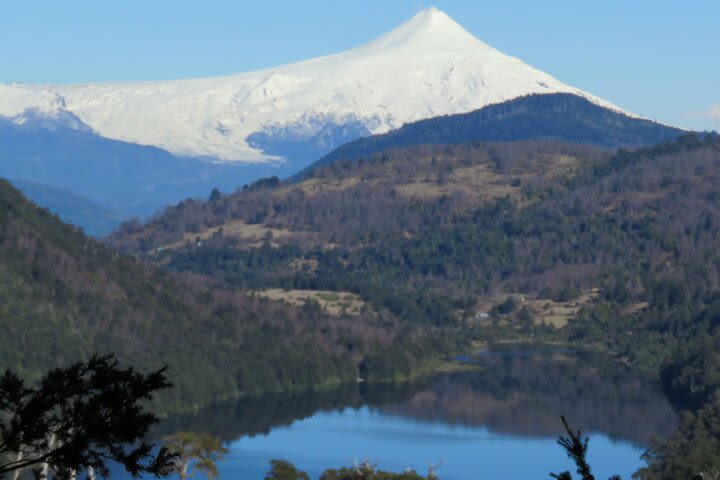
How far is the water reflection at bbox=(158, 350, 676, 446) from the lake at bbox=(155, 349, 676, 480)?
77mm

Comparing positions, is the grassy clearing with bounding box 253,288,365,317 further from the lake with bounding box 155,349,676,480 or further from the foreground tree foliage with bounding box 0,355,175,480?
the foreground tree foliage with bounding box 0,355,175,480

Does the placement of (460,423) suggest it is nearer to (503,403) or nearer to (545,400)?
(503,403)

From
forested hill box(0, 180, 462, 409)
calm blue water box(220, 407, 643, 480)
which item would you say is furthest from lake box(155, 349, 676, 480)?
forested hill box(0, 180, 462, 409)

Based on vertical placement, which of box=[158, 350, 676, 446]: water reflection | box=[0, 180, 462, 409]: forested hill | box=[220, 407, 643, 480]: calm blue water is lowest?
box=[220, 407, 643, 480]: calm blue water

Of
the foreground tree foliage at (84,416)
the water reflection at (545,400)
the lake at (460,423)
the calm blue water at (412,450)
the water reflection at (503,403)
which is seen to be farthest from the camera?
the water reflection at (545,400)

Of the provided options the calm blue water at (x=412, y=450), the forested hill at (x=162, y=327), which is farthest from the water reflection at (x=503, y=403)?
the forested hill at (x=162, y=327)

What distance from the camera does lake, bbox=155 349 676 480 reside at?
279 ft

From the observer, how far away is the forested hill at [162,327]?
113 metres

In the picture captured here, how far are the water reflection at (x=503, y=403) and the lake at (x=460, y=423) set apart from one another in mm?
77

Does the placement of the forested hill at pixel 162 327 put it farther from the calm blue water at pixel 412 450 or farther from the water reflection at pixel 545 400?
the calm blue water at pixel 412 450

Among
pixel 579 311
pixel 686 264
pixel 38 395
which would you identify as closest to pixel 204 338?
pixel 579 311

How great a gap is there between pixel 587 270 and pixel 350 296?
112 ft

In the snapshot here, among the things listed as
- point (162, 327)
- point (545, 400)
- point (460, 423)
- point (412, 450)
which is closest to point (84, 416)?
point (412, 450)

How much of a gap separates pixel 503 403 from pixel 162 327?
80.6ft
